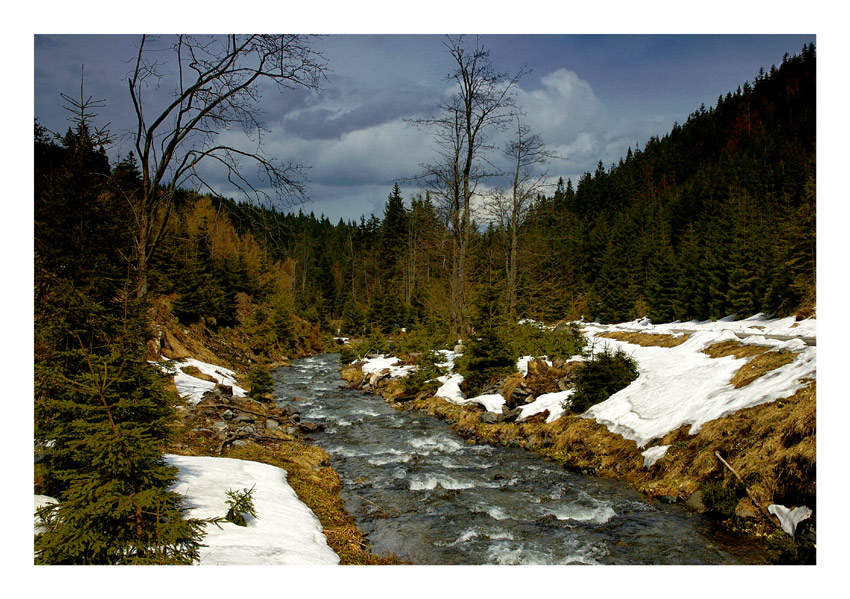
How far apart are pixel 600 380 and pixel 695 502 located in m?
5.46

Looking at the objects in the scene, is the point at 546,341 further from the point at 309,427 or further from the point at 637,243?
the point at 637,243

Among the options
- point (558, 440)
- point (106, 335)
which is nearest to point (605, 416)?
point (558, 440)

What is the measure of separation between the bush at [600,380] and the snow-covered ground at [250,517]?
27.1ft

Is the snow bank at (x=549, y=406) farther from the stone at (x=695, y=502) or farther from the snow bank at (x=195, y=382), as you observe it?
the snow bank at (x=195, y=382)

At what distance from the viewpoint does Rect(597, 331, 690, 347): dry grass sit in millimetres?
17828

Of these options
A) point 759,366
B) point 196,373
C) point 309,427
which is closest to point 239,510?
point 309,427

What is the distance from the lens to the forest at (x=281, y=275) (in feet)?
15.1

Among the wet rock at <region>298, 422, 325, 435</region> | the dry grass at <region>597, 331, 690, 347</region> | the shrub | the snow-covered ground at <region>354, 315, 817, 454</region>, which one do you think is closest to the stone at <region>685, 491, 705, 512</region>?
the snow-covered ground at <region>354, 315, 817, 454</region>

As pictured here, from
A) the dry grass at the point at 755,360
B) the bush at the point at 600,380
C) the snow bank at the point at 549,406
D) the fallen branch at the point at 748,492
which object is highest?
the dry grass at the point at 755,360

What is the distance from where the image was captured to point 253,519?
20.3ft

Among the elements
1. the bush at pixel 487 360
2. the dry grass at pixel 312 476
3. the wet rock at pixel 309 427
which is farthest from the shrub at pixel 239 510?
the bush at pixel 487 360

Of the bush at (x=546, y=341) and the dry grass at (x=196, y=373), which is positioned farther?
the bush at (x=546, y=341)

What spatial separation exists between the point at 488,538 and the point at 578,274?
6206 cm

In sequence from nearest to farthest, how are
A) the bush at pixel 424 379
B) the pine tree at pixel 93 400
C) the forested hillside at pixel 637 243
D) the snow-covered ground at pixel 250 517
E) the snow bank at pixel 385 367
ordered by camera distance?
1. the pine tree at pixel 93 400
2. the snow-covered ground at pixel 250 517
3. the bush at pixel 424 379
4. the snow bank at pixel 385 367
5. the forested hillside at pixel 637 243
